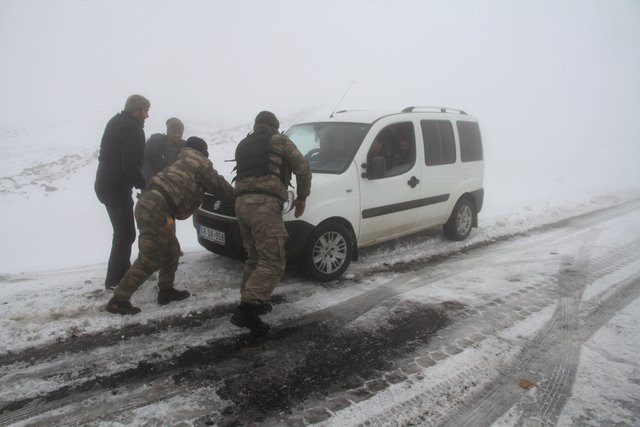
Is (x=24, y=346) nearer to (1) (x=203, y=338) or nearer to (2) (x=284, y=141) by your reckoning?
(1) (x=203, y=338)

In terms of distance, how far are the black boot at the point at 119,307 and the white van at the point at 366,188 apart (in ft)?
3.59

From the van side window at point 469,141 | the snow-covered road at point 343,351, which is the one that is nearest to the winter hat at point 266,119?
the snow-covered road at point 343,351

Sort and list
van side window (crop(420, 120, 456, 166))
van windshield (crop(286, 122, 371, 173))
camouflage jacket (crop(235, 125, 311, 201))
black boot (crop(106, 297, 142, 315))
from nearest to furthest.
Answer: camouflage jacket (crop(235, 125, 311, 201)) → black boot (crop(106, 297, 142, 315)) → van windshield (crop(286, 122, 371, 173)) → van side window (crop(420, 120, 456, 166))

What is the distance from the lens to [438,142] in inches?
229

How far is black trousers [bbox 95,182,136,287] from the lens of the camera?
4066mm

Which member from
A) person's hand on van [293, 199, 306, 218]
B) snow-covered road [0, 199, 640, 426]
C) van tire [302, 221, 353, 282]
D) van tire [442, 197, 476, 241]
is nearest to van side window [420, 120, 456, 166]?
van tire [442, 197, 476, 241]

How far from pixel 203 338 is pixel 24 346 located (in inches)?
54.1

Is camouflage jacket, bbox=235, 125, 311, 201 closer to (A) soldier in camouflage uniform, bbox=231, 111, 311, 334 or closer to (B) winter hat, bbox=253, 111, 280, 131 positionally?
(A) soldier in camouflage uniform, bbox=231, 111, 311, 334

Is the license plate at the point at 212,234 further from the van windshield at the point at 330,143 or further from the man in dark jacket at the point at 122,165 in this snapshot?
the van windshield at the point at 330,143

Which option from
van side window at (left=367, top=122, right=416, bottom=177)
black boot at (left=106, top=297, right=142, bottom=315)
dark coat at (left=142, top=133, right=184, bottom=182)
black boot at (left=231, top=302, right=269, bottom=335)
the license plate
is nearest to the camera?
black boot at (left=231, top=302, right=269, bottom=335)

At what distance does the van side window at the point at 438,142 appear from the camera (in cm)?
561

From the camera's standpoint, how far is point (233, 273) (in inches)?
189

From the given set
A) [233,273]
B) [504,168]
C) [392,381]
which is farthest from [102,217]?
[504,168]

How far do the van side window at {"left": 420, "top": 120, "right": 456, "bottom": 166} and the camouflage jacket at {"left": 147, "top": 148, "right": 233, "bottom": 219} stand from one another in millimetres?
3066
